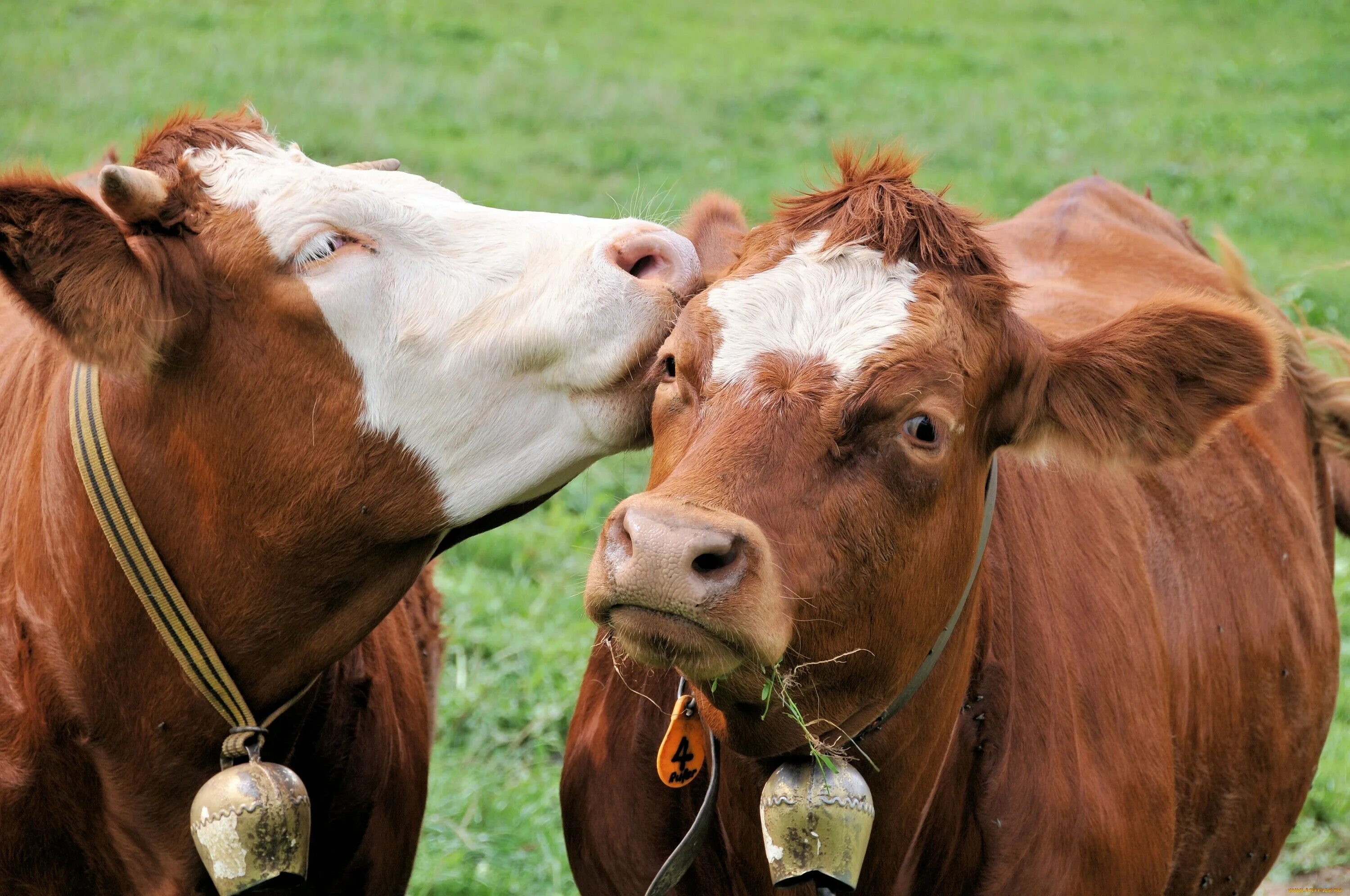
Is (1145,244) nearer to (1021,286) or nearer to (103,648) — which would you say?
(1021,286)

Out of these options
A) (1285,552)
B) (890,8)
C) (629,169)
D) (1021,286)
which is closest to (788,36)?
(890,8)

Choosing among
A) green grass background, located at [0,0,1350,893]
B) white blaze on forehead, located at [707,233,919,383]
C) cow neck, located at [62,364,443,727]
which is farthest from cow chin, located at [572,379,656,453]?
green grass background, located at [0,0,1350,893]

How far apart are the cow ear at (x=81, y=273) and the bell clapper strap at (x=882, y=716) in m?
1.32

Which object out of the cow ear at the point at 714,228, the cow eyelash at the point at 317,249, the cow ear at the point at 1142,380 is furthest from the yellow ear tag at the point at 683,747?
the cow eyelash at the point at 317,249

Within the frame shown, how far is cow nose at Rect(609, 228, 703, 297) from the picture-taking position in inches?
118

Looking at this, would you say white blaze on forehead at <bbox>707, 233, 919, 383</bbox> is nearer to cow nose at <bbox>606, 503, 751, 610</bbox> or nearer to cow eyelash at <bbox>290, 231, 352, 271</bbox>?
cow nose at <bbox>606, 503, 751, 610</bbox>

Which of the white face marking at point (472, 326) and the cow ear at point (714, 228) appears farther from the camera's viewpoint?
the cow ear at point (714, 228)

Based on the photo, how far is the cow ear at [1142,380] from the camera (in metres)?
2.83

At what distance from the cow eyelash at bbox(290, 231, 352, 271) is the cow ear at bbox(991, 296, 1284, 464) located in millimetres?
1377

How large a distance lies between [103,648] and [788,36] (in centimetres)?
1418

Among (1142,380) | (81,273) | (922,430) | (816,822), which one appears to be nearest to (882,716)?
(816,822)

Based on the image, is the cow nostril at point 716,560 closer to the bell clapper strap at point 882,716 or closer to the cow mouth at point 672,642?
the cow mouth at point 672,642

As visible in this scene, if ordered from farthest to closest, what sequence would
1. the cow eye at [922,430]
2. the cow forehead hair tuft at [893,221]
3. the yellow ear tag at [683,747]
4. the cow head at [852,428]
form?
1. the yellow ear tag at [683,747]
2. the cow forehead hair tuft at [893,221]
3. the cow eye at [922,430]
4. the cow head at [852,428]

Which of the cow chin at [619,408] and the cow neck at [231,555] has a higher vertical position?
the cow chin at [619,408]
